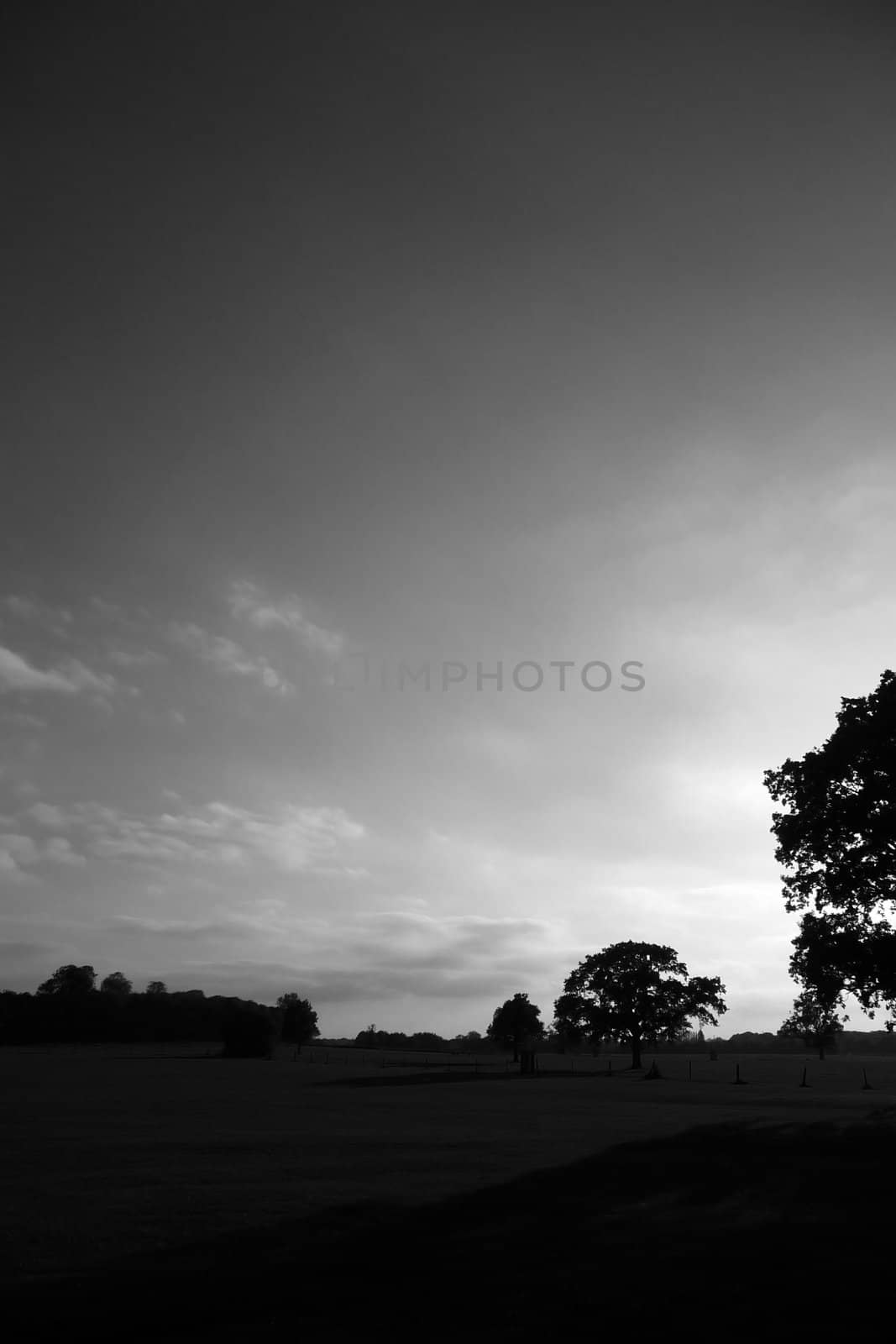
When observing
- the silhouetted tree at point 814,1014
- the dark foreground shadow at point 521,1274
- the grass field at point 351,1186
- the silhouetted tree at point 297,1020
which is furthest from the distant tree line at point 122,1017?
the dark foreground shadow at point 521,1274

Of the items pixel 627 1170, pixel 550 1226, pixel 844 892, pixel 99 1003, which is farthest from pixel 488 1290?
pixel 99 1003

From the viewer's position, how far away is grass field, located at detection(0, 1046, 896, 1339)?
11.4m

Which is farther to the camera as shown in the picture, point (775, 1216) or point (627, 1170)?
point (627, 1170)

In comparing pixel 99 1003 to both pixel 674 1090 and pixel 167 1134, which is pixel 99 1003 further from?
pixel 167 1134

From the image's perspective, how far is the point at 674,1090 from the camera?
57.4m

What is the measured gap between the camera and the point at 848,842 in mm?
37844

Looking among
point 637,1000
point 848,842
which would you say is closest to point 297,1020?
point 637,1000

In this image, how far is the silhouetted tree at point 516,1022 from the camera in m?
114

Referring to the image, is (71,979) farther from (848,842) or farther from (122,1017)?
(848,842)

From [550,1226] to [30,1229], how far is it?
7.81 meters

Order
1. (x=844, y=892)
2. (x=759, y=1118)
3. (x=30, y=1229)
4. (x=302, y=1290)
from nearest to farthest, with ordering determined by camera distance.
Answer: (x=302, y=1290) < (x=30, y=1229) < (x=759, y=1118) < (x=844, y=892)

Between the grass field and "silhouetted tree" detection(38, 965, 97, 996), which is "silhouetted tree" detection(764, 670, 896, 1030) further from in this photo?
"silhouetted tree" detection(38, 965, 97, 996)

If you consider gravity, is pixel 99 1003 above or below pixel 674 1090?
above

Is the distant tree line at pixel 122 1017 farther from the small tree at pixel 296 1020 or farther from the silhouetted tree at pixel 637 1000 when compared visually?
the silhouetted tree at pixel 637 1000
